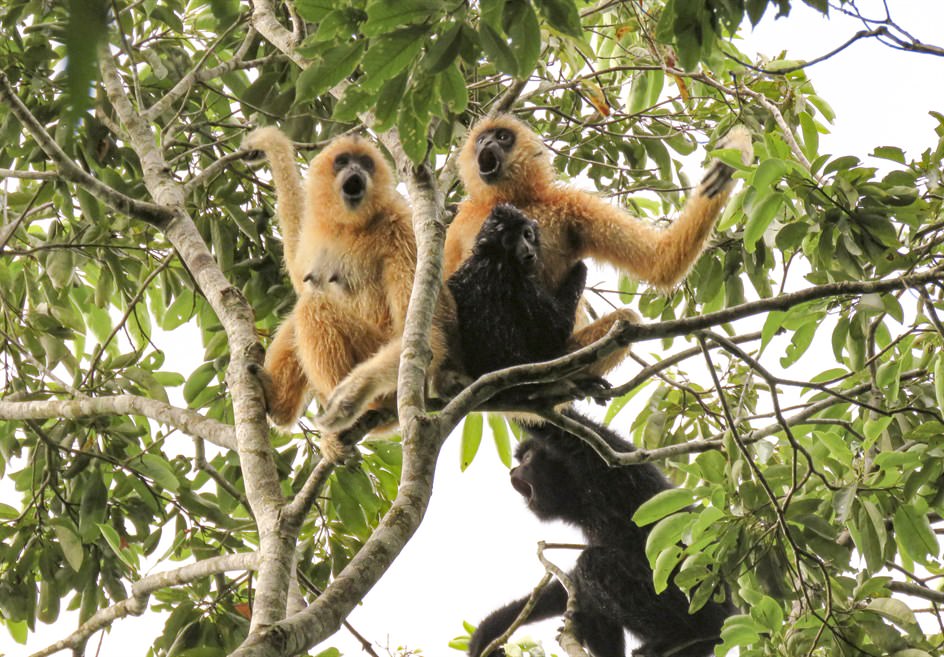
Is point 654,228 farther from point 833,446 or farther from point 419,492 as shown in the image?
point 419,492

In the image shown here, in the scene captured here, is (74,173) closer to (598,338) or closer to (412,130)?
(412,130)

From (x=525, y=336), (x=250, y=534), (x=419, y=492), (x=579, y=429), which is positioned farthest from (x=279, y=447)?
(x=419, y=492)

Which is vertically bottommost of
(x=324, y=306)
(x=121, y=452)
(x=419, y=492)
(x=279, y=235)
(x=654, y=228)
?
(x=419, y=492)

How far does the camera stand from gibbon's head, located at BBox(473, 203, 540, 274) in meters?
4.40

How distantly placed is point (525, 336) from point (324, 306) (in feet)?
3.08

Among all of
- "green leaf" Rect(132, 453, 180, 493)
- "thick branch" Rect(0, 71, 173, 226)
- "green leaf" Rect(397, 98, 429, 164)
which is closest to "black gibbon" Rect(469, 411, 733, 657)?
"green leaf" Rect(132, 453, 180, 493)

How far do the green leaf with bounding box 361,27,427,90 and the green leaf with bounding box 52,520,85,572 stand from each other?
290 centimetres

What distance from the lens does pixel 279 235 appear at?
548cm

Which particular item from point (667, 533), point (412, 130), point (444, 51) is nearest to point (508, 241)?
point (667, 533)

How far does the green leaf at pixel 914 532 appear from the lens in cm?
307

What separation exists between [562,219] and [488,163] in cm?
49

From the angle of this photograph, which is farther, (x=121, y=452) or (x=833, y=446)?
(x=121, y=452)

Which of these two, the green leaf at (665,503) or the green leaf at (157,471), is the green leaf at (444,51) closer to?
the green leaf at (665,503)

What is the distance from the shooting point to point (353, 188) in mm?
4875
